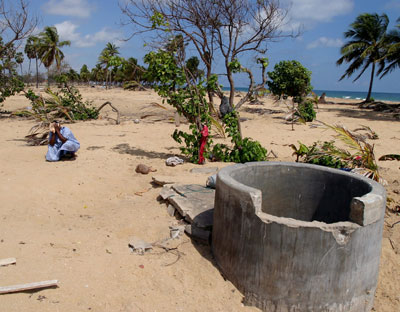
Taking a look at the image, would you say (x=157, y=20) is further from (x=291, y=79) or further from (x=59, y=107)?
(x=291, y=79)

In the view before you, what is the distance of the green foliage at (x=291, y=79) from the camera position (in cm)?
1491

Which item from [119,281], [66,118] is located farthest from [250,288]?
[66,118]

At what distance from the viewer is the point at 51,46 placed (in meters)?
31.1

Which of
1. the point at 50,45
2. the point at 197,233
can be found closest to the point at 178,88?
the point at 197,233

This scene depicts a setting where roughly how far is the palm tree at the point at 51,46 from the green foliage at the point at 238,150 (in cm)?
2780

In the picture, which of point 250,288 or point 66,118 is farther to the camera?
point 66,118

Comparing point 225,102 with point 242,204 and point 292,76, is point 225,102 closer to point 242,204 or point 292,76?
point 292,76

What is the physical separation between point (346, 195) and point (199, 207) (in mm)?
1713

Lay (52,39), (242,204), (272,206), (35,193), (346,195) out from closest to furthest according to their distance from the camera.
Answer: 1. (242,204)
2. (346,195)
3. (272,206)
4. (35,193)
5. (52,39)

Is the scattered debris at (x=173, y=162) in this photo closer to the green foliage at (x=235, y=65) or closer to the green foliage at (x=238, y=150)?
the green foliage at (x=238, y=150)

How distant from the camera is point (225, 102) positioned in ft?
39.5

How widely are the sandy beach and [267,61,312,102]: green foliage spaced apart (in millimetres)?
8297

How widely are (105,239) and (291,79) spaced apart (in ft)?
43.0

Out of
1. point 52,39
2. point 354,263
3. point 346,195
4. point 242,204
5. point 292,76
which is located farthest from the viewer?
point 52,39
